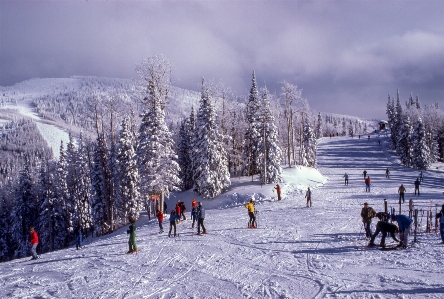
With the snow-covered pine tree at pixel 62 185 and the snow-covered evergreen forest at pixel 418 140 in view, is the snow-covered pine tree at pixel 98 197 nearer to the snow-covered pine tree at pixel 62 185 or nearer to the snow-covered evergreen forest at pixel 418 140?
the snow-covered pine tree at pixel 62 185

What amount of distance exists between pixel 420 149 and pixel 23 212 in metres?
73.4

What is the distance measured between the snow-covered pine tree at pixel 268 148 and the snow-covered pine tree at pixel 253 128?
40.5 inches

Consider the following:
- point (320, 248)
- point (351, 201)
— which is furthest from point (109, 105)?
point (320, 248)

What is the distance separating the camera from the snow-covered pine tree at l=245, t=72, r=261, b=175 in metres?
45.0

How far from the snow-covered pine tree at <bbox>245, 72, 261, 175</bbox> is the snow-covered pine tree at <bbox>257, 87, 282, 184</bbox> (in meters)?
1.03

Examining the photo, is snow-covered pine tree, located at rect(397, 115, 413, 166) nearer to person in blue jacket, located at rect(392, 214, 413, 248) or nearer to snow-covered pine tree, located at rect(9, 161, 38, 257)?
person in blue jacket, located at rect(392, 214, 413, 248)

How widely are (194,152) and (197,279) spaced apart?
95.2 feet

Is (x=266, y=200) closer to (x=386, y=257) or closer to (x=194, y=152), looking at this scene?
(x=194, y=152)

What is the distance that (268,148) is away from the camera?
4206 cm

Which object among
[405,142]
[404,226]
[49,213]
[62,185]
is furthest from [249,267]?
[405,142]

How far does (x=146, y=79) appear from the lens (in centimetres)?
3119

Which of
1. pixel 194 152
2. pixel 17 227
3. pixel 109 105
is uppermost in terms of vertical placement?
pixel 109 105

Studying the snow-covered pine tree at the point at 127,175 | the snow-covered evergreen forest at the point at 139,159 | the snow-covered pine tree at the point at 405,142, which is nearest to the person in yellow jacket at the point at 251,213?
the snow-covered evergreen forest at the point at 139,159

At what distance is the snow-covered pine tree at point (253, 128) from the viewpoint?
4504cm
